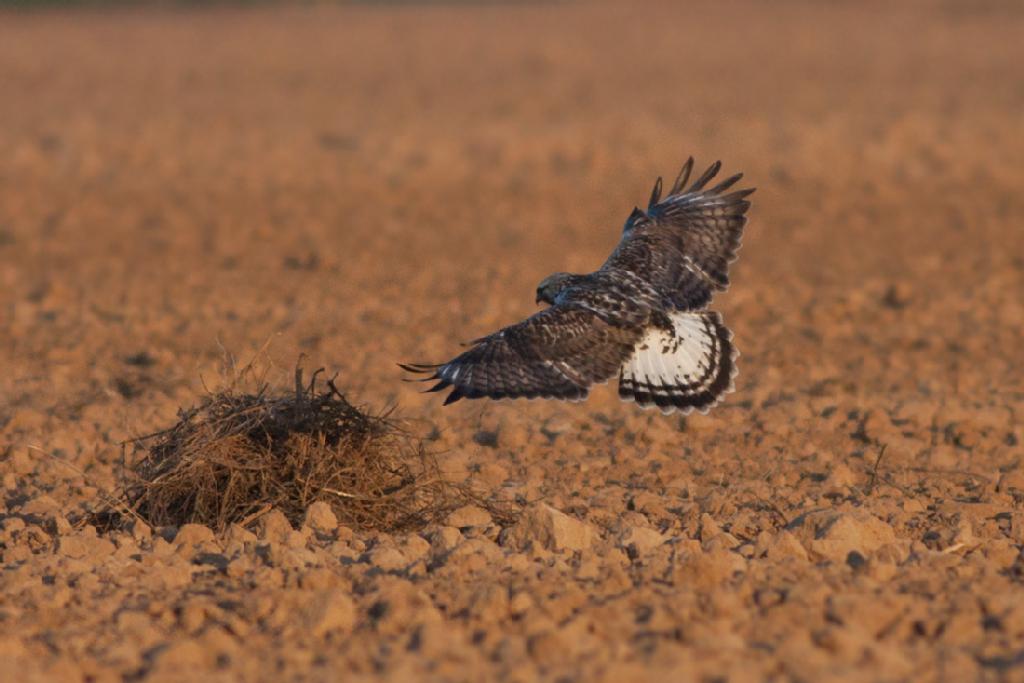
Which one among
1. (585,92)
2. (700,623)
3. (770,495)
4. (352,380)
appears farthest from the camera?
(585,92)

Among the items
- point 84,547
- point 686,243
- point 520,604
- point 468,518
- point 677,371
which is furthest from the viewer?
point 686,243

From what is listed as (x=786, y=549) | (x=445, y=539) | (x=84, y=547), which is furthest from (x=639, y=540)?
(x=84, y=547)

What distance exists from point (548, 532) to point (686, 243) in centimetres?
205

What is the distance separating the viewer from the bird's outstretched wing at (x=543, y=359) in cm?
617

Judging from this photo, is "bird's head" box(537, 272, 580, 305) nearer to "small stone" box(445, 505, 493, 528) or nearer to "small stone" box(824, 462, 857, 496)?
"small stone" box(445, 505, 493, 528)

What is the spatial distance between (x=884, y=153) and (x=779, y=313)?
6467 mm

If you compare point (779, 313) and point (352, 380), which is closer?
point (352, 380)

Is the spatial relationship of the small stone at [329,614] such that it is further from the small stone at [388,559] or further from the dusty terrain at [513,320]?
the small stone at [388,559]

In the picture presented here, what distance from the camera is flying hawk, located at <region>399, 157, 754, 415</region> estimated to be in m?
6.27

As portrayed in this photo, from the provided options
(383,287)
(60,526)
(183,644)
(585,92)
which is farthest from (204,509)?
(585,92)

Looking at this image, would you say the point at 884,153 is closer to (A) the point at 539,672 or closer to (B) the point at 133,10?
(A) the point at 539,672

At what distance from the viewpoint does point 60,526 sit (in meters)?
6.28

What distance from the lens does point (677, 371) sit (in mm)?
6867

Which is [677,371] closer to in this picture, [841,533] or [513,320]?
[841,533]
